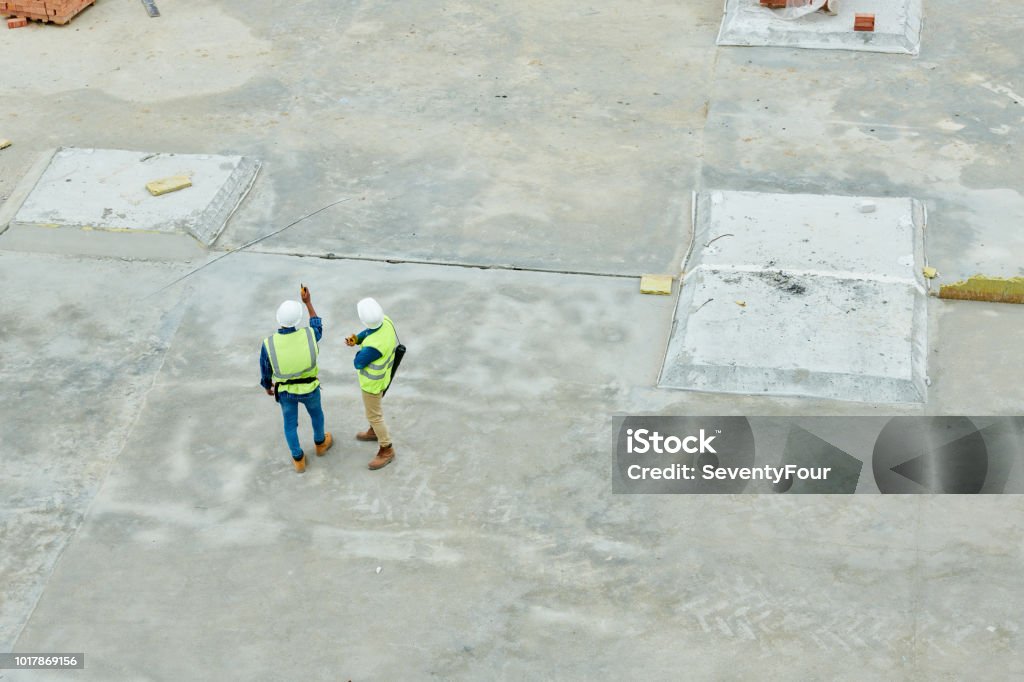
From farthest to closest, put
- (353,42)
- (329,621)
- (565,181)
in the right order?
(353,42) → (565,181) → (329,621)

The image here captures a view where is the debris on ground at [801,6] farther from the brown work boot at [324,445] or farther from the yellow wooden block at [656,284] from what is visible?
the brown work boot at [324,445]

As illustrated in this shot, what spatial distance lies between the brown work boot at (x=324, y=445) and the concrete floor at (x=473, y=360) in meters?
0.07

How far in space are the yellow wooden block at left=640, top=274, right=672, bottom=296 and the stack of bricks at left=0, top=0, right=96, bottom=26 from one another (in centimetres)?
972

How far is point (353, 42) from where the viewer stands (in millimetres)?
15891

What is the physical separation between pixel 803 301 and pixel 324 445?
14.1 ft

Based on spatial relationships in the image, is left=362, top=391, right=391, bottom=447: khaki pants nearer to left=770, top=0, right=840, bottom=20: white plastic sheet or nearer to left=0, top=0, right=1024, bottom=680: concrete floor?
left=0, top=0, right=1024, bottom=680: concrete floor

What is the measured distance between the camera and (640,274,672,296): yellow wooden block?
36.3 ft

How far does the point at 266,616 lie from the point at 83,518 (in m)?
1.82

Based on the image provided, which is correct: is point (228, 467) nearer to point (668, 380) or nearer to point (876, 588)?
point (668, 380)

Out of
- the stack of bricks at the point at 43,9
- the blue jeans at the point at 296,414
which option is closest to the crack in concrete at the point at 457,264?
the blue jeans at the point at 296,414

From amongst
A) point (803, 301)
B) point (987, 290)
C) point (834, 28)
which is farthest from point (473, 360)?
point (834, 28)

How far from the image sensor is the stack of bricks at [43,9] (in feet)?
53.5

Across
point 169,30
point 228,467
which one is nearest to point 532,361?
point 228,467

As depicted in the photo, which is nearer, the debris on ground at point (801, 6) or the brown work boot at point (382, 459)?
the brown work boot at point (382, 459)
